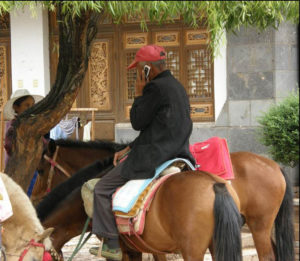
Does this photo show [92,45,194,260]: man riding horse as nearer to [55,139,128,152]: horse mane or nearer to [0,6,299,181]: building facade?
[55,139,128,152]: horse mane

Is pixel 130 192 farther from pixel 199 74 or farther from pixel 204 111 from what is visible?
pixel 199 74

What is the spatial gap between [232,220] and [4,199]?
1.61 m

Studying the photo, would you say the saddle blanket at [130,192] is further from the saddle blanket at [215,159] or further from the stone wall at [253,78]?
the stone wall at [253,78]

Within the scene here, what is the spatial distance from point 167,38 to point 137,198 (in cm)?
725

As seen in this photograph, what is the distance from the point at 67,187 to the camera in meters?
5.60

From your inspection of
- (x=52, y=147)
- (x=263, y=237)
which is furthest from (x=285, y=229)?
(x=52, y=147)

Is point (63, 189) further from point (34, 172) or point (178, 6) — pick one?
point (178, 6)

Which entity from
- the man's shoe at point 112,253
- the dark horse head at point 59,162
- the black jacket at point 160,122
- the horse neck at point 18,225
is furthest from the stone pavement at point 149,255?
the horse neck at point 18,225

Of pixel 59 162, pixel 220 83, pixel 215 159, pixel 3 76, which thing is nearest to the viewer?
pixel 215 159

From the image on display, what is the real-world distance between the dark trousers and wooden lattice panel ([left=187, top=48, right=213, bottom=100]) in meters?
6.58

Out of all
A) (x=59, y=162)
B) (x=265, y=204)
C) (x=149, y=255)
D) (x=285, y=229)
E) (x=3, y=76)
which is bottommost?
(x=149, y=255)

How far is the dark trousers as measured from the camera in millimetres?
5117

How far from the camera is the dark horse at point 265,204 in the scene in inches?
242

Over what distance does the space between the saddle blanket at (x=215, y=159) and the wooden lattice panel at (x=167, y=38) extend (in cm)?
603
